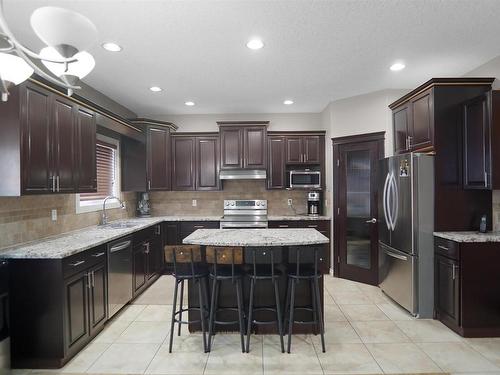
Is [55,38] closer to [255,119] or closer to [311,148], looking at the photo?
[311,148]

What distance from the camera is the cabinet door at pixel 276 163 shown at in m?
5.25

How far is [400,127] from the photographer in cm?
391

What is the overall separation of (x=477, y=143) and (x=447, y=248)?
44.5 inches

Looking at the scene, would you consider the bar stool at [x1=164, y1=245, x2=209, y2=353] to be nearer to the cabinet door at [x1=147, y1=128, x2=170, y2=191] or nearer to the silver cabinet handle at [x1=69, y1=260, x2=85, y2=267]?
the silver cabinet handle at [x1=69, y1=260, x2=85, y2=267]

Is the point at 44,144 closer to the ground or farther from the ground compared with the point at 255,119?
closer to the ground

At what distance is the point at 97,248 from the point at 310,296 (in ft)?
7.01

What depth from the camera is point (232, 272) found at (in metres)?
2.61

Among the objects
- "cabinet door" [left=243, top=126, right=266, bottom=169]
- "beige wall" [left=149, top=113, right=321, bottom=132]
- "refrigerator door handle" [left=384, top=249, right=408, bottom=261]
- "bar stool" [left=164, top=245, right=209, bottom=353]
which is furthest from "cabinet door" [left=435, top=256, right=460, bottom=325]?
"beige wall" [left=149, top=113, right=321, bottom=132]

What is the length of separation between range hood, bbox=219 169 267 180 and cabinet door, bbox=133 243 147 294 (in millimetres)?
1836

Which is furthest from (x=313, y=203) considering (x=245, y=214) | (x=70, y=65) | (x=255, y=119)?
(x=70, y=65)

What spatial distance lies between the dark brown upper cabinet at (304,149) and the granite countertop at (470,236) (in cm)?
246

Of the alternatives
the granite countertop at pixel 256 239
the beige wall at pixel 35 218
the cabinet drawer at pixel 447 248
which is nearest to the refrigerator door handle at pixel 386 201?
the cabinet drawer at pixel 447 248

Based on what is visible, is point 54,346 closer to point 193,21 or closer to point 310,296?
point 310,296

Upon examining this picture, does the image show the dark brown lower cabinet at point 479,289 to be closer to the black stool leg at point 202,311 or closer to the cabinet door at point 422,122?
the cabinet door at point 422,122
